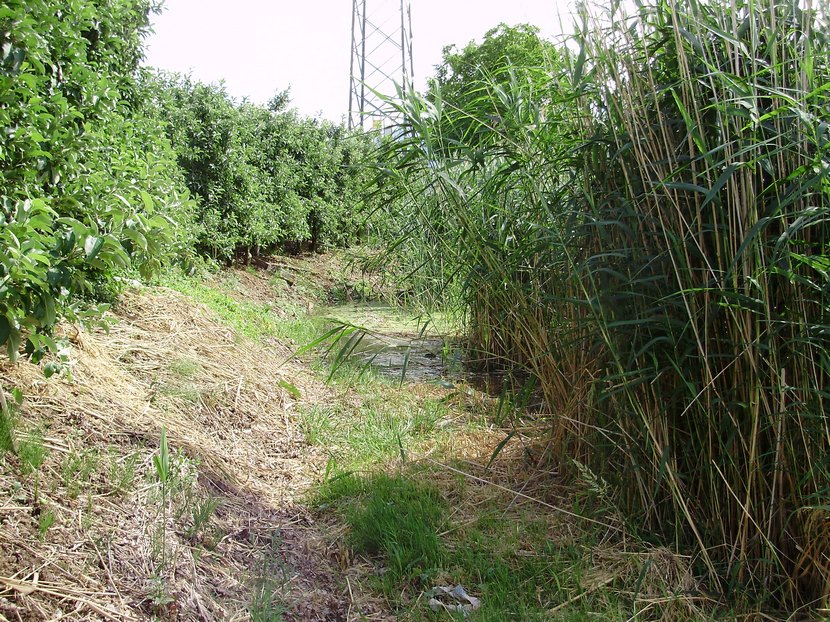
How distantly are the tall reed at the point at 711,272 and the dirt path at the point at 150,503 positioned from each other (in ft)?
3.67

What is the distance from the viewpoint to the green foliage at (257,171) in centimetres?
784

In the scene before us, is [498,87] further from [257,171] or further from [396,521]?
[257,171]

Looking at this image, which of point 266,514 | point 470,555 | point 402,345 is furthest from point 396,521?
point 402,345

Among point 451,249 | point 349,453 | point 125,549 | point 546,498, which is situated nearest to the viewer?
point 125,549

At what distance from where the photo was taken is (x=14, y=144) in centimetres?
221

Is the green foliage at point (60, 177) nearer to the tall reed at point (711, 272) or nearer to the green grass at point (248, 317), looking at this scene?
the tall reed at point (711, 272)

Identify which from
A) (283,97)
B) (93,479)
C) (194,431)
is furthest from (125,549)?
(283,97)

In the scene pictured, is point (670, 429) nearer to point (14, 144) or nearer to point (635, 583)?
point (635, 583)

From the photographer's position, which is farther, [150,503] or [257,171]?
[257,171]

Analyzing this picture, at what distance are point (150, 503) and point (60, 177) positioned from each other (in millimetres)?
1322

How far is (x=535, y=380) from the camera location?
254 cm

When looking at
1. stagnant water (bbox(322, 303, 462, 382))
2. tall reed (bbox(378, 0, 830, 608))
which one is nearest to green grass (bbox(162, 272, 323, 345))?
stagnant water (bbox(322, 303, 462, 382))

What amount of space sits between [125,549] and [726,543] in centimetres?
187

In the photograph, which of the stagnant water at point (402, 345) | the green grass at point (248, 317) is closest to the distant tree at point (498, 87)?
the stagnant water at point (402, 345)
